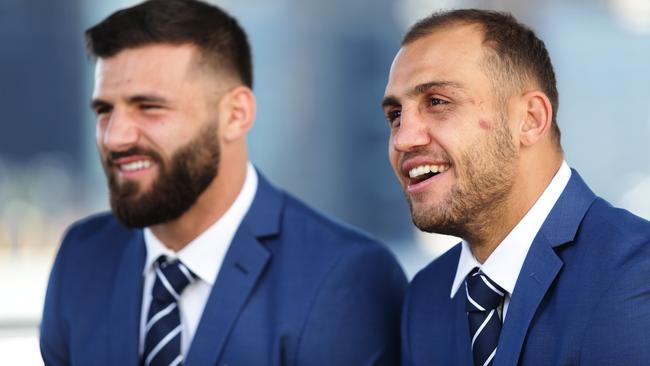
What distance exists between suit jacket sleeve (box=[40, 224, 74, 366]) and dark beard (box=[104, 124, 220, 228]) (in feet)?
1.23

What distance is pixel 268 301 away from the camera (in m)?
2.48

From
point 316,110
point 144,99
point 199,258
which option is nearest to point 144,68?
point 144,99

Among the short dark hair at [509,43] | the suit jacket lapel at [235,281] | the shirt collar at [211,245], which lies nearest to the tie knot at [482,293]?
the short dark hair at [509,43]

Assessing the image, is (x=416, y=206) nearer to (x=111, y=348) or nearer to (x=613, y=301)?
(x=613, y=301)

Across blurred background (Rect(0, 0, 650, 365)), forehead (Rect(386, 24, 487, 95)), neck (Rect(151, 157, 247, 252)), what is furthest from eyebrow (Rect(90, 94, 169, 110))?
blurred background (Rect(0, 0, 650, 365))

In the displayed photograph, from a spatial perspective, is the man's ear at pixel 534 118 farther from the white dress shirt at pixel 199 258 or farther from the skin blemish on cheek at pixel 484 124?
the white dress shirt at pixel 199 258

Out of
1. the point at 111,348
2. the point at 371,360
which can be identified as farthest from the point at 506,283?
the point at 111,348

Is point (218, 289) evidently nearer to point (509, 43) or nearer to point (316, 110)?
point (509, 43)

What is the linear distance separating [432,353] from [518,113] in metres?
0.60

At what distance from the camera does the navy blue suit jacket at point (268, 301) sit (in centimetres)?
240

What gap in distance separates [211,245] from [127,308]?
0.95 ft

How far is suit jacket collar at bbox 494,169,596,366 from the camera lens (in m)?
1.94

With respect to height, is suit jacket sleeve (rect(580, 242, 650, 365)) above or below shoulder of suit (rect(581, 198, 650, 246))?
below

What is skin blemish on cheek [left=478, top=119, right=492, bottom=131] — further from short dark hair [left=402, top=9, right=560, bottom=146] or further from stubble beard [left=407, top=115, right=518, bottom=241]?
short dark hair [left=402, top=9, right=560, bottom=146]
